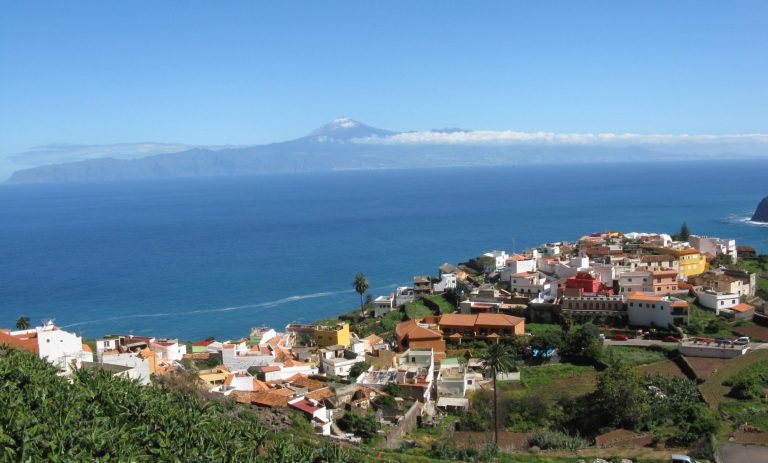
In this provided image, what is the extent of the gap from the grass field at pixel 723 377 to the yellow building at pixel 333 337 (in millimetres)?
16840

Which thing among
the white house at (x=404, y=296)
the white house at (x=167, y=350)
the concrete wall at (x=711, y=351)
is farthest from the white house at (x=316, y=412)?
the white house at (x=404, y=296)

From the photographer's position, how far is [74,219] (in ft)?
434

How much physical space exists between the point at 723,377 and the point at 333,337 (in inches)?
718

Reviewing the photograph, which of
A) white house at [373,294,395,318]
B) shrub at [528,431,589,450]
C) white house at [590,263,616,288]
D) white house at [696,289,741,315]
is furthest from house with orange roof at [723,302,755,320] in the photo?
white house at [373,294,395,318]

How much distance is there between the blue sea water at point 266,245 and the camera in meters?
56.3

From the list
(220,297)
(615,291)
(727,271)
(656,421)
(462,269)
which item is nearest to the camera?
(656,421)

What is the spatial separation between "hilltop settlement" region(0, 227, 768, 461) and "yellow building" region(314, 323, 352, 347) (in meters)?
0.09

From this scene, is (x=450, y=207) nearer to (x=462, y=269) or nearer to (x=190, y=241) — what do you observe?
(x=190, y=241)

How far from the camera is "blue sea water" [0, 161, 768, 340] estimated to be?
56312 mm

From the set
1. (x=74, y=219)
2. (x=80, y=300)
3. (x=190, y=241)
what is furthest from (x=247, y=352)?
(x=74, y=219)

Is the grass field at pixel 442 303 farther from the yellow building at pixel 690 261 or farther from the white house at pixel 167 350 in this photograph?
the white house at pixel 167 350

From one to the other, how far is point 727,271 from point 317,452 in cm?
3501

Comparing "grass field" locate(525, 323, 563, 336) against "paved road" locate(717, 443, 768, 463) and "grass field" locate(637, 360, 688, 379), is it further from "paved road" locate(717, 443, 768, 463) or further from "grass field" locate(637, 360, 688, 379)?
"paved road" locate(717, 443, 768, 463)

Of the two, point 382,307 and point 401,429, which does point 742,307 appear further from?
point 401,429
